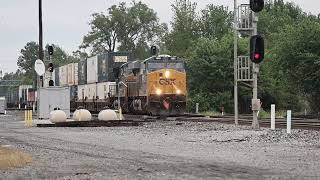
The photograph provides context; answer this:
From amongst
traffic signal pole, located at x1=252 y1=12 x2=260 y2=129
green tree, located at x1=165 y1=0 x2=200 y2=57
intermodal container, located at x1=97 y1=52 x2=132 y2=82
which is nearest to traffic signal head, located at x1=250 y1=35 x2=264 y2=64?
traffic signal pole, located at x1=252 y1=12 x2=260 y2=129

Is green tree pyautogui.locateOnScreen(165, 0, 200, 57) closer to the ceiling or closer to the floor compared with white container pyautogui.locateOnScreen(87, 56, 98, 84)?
closer to the ceiling

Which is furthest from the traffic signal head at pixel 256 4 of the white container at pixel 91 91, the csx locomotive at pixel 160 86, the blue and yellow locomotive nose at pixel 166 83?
the white container at pixel 91 91

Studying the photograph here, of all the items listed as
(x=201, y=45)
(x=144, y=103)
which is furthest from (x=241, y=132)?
(x=201, y=45)

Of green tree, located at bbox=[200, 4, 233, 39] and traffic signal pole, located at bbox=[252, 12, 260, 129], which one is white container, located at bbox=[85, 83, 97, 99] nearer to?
traffic signal pole, located at bbox=[252, 12, 260, 129]

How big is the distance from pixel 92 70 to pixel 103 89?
423 cm

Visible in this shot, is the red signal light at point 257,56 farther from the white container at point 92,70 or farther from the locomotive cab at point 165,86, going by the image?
the white container at point 92,70

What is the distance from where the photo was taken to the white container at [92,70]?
47.1 m

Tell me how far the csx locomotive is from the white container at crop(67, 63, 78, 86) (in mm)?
19472

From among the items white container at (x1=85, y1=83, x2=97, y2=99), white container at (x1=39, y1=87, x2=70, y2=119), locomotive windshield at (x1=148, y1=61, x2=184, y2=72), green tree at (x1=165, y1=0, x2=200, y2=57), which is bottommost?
white container at (x1=39, y1=87, x2=70, y2=119)

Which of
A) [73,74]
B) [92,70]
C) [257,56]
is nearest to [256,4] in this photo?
[257,56]

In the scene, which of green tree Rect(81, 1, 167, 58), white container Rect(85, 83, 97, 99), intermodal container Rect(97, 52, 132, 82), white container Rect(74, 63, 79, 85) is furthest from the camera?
green tree Rect(81, 1, 167, 58)

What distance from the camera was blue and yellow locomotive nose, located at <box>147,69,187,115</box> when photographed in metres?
33.0

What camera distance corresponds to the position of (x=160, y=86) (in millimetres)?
33562

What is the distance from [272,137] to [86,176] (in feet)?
32.0
